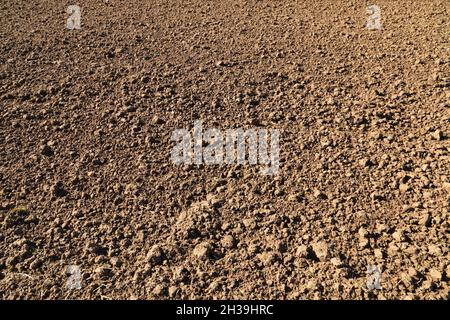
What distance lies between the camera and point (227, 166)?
109 inches

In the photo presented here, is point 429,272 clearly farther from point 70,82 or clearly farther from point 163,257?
point 70,82

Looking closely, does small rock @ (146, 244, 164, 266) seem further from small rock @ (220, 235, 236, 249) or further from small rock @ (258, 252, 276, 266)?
small rock @ (258, 252, 276, 266)

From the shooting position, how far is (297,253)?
223cm

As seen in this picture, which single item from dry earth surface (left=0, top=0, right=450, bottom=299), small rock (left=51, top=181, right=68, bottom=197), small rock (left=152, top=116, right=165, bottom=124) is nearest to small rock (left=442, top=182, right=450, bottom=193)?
dry earth surface (left=0, top=0, right=450, bottom=299)

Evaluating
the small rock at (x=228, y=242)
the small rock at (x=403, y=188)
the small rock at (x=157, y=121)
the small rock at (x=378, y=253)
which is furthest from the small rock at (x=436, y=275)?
the small rock at (x=157, y=121)

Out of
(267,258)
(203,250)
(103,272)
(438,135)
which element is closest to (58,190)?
(103,272)

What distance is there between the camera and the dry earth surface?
217 cm

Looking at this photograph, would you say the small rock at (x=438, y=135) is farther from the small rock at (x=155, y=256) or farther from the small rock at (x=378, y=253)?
the small rock at (x=155, y=256)

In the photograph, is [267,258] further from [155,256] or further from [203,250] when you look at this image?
[155,256]

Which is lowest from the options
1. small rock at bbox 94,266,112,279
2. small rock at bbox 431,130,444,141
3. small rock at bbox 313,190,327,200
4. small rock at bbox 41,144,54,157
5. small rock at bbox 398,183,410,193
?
small rock at bbox 94,266,112,279

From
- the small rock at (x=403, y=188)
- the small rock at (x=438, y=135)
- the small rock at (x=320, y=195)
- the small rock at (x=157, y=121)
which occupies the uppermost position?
the small rock at (x=157, y=121)

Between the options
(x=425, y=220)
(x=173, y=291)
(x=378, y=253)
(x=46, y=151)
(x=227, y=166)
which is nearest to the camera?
(x=173, y=291)

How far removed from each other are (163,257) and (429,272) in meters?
1.26

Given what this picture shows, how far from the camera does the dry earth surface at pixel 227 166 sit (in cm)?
217
